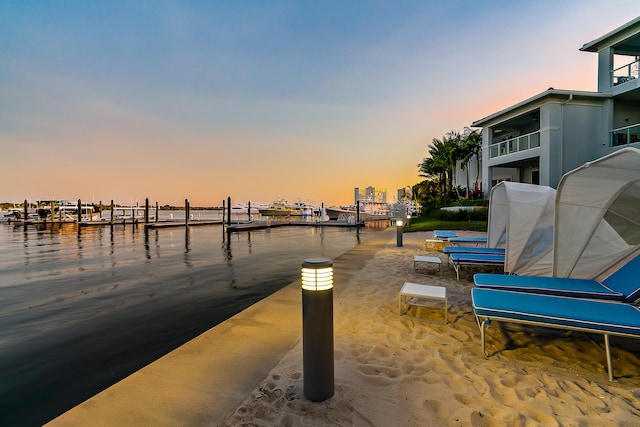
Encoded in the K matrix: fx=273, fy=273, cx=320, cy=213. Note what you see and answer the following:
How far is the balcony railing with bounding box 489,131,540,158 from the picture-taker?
18.6m

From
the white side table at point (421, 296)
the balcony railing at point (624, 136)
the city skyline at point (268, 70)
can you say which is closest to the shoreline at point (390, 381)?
the white side table at point (421, 296)

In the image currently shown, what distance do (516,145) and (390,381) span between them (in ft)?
74.9

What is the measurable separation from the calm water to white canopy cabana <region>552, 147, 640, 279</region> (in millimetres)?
6131

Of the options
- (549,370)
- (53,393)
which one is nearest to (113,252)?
(53,393)

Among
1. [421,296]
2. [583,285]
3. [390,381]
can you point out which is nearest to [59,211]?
[421,296]

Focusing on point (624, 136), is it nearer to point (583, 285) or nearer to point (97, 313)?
point (583, 285)

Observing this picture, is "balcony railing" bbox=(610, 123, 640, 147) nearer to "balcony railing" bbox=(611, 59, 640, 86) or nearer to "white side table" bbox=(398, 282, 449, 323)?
"balcony railing" bbox=(611, 59, 640, 86)

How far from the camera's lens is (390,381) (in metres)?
2.61

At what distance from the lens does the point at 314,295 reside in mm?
2201

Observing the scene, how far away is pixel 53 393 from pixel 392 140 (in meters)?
30.5

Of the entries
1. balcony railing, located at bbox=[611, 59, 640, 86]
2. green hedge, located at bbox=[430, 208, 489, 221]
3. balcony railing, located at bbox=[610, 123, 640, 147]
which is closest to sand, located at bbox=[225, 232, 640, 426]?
green hedge, located at bbox=[430, 208, 489, 221]

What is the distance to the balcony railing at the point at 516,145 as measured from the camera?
1856 cm

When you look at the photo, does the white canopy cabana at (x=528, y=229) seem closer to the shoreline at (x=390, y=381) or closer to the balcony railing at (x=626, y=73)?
the shoreline at (x=390, y=381)

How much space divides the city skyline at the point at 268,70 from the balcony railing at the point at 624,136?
17.2 ft
